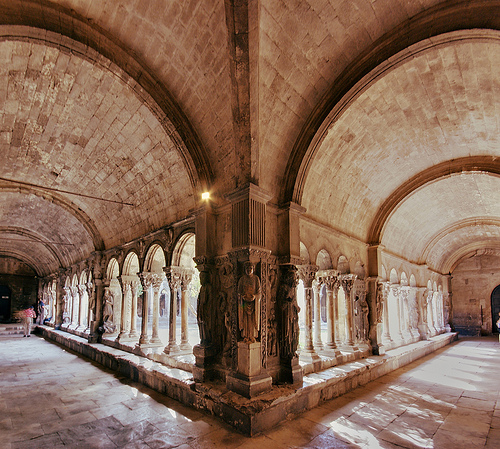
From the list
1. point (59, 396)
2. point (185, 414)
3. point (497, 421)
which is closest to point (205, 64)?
point (185, 414)

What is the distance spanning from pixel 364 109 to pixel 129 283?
929 cm

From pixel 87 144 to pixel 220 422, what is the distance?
696 centimetres

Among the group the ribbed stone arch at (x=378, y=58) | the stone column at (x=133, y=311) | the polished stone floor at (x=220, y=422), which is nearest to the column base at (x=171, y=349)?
the polished stone floor at (x=220, y=422)

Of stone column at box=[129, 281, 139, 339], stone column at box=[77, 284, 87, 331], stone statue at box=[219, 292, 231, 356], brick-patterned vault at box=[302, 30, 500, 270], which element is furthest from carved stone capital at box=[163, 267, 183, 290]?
stone column at box=[77, 284, 87, 331]

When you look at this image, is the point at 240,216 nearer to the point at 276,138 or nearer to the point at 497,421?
the point at 276,138

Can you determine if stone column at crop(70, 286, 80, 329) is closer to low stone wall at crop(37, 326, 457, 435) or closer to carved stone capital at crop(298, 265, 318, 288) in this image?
low stone wall at crop(37, 326, 457, 435)

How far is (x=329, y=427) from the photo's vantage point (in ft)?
15.8

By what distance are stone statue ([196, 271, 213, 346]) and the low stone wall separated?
84 cm

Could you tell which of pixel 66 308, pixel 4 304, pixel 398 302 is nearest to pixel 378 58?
pixel 398 302

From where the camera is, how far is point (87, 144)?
780 cm

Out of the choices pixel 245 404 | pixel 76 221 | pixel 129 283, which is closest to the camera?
pixel 245 404

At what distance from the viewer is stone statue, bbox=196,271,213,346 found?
6.26 meters

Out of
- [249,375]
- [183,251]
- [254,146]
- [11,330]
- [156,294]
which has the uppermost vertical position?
[254,146]

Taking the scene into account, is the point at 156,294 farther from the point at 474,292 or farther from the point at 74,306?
the point at 474,292
